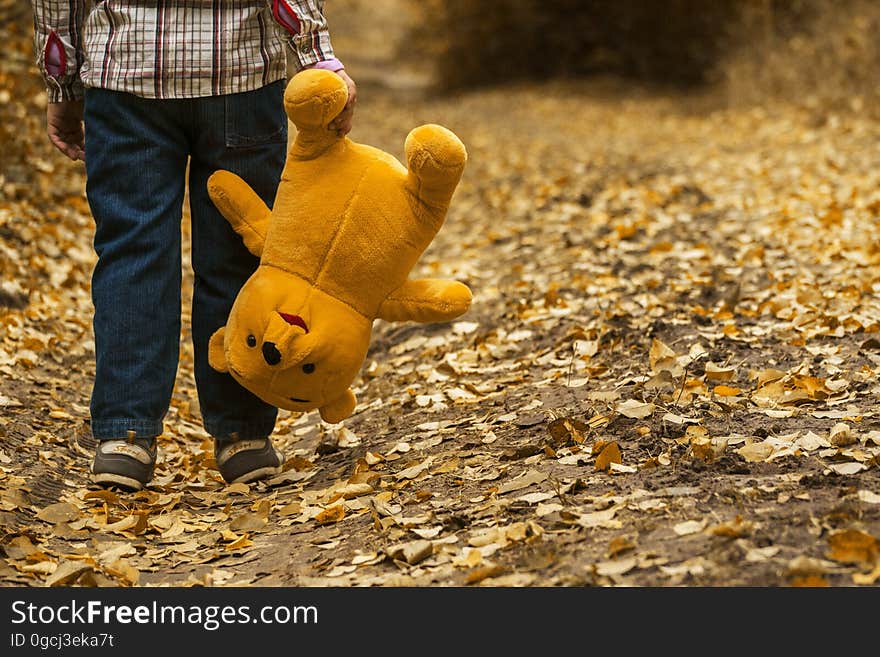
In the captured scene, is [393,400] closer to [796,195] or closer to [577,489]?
[577,489]

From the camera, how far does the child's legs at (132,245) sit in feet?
8.83

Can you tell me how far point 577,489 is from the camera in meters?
2.42

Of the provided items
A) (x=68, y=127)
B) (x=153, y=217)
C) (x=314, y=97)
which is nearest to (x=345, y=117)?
(x=314, y=97)

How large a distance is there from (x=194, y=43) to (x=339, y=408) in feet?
3.05

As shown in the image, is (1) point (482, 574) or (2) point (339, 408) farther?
(2) point (339, 408)

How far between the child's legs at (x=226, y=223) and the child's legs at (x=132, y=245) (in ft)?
0.21

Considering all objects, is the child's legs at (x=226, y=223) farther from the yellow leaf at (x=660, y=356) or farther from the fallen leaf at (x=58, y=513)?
the yellow leaf at (x=660, y=356)

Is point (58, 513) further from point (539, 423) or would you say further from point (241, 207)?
point (539, 423)

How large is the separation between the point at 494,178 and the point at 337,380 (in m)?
5.11

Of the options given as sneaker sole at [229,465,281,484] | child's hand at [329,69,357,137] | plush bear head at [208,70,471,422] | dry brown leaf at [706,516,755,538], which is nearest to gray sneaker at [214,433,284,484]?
sneaker sole at [229,465,281,484]

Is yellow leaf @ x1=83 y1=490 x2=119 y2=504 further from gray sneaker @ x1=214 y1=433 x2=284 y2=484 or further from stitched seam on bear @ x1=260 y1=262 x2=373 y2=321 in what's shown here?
stitched seam on bear @ x1=260 y1=262 x2=373 y2=321

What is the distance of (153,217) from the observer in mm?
2740

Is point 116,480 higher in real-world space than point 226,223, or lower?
lower

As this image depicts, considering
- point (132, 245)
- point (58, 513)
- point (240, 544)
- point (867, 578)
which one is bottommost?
point (867, 578)
